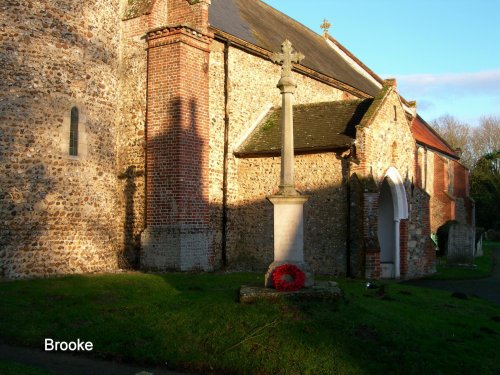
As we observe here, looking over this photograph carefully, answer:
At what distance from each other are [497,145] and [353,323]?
56465 mm

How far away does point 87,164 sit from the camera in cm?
1598

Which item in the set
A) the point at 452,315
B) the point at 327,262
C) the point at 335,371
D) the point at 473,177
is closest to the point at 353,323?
the point at 335,371

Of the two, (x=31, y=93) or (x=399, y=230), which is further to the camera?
(x=399, y=230)

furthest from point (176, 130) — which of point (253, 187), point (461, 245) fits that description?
point (461, 245)

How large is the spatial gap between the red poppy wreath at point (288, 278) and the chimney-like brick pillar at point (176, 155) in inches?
243

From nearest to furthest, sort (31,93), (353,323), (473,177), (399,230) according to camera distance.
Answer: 1. (353,323)
2. (31,93)
3. (399,230)
4. (473,177)

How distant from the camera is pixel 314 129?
18.1 meters

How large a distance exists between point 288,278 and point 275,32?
17539 millimetres

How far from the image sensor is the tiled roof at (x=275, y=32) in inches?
806

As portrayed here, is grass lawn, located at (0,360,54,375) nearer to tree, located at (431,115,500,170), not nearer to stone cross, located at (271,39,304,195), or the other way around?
stone cross, located at (271,39,304,195)

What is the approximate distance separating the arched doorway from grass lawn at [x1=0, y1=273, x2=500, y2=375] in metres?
7.58

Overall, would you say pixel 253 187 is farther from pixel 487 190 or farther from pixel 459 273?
pixel 487 190

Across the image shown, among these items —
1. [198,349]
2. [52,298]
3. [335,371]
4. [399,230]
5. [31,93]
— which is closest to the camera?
[335,371]

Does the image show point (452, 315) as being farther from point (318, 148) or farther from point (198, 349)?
point (318, 148)
